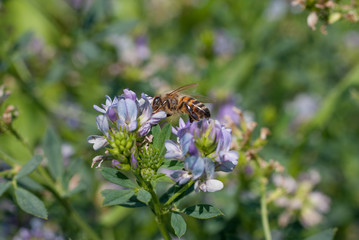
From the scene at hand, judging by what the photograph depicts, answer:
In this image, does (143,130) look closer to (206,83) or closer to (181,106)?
(181,106)

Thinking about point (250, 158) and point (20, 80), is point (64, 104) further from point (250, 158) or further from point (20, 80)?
point (250, 158)

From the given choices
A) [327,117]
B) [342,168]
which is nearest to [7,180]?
[327,117]

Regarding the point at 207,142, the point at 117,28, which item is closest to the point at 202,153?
the point at 207,142

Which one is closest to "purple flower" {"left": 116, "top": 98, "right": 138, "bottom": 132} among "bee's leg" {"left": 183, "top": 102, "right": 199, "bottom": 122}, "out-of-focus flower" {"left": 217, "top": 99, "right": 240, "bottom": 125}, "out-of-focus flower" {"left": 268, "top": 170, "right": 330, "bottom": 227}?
"bee's leg" {"left": 183, "top": 102, "right": 199, "bottom": 122}

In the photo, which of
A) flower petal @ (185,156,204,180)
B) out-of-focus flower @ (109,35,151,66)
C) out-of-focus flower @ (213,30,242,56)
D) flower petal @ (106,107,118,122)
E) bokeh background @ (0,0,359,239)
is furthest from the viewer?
out-of-focus flower @ (213,30,242,56)

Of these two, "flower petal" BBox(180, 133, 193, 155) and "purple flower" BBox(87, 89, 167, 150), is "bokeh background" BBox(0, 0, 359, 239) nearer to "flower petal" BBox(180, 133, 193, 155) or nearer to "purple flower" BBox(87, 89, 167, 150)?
"purple flower" BBox(87, 89, 167, 150)

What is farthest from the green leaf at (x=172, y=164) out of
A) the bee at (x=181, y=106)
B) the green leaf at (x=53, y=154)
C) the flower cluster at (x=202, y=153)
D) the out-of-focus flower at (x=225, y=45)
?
the out-of-focus flower at (x=225, y=45)
